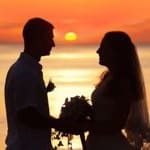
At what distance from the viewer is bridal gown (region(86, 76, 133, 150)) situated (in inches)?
250

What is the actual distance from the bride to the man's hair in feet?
3.24

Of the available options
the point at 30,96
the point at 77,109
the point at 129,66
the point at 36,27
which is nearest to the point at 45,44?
the point at 36,27

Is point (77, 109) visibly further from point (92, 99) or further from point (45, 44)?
point (45, 44)

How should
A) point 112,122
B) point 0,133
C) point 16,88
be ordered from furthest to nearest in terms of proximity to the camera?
point 0,133
point 112,122
point 16,88

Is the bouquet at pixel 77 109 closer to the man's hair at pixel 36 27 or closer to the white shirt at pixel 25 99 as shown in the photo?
the white shirt at pixel 25 99

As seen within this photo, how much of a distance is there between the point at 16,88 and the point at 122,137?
54.6 inches

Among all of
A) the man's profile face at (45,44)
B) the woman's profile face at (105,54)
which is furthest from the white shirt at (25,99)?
Result: the woman's profile face at (105,54)

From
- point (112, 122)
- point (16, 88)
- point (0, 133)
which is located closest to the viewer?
point (16, 88)

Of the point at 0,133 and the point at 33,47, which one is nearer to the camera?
the point at 33,47

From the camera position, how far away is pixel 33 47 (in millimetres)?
5625

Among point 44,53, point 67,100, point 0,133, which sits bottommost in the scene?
point 0,133

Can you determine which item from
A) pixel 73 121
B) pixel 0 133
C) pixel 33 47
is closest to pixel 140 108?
pixel 73 121

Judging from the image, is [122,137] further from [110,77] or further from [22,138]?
[22,138]

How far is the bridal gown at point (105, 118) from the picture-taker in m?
6.36
